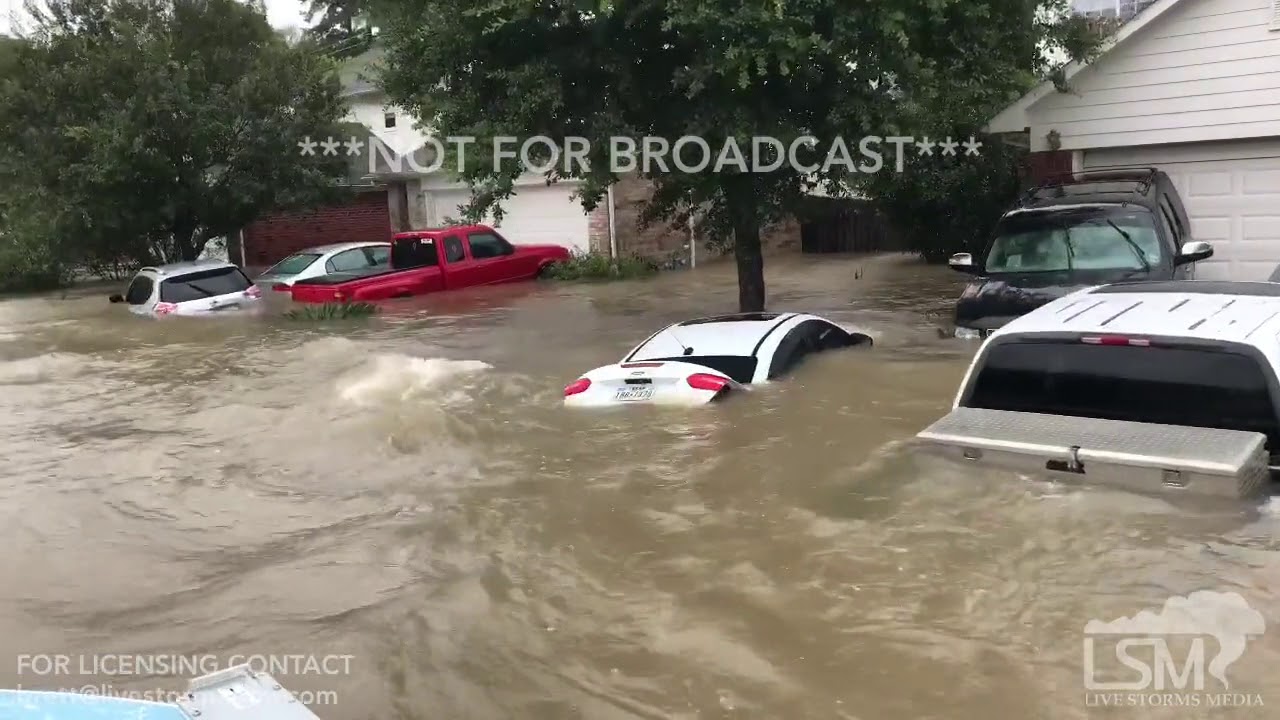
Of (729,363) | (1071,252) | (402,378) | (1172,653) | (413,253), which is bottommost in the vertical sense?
(1172,653)

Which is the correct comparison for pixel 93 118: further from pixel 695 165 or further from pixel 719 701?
pixel 719 701

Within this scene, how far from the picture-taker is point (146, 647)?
5195 millimetres

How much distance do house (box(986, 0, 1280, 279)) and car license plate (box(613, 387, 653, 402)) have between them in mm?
8409

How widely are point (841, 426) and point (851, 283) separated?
416 inches

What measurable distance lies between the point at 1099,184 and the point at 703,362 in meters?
5.57

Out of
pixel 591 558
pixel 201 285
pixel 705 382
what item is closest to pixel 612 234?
pixel 201 285

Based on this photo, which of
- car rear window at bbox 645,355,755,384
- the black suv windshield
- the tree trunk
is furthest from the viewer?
the tree trunk

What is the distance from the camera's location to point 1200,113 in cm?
1316

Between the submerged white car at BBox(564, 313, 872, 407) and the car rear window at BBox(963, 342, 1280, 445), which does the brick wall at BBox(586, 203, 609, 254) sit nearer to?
the submerged white car at BBox(564, 313, 872, 407)

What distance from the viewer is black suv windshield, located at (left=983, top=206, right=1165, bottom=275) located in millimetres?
10164

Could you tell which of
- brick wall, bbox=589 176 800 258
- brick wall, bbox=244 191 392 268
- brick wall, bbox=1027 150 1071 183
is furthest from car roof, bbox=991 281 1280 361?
brick wall, bbox=244 191 392 268

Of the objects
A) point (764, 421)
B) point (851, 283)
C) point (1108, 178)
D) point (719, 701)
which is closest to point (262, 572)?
point (719, 701)

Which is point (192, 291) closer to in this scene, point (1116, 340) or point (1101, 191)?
point (1101, 191)

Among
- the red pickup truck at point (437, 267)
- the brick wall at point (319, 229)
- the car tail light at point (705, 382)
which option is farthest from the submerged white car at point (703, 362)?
the brick wall at point (319, 229)
